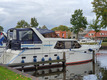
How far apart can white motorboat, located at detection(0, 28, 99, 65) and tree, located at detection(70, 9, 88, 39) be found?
45939 mm

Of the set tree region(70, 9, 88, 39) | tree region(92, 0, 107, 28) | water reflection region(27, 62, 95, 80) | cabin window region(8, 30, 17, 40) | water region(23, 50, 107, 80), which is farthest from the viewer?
tree region(70, 9, 88, 39)

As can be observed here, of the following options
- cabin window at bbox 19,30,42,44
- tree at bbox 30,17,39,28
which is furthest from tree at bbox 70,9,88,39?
cabin window at bbox 19,30,42,44

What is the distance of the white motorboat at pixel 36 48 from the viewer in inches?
698

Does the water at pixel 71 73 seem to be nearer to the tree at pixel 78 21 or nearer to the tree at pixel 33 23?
the tree at pixel 78 21

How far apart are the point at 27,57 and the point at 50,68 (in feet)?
11.2

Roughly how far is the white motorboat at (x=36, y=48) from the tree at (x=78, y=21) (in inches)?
1809

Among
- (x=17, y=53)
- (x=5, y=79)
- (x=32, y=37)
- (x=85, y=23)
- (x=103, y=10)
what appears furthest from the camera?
(x=85, y=23)

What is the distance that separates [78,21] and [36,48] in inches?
1965

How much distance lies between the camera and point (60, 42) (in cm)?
2052

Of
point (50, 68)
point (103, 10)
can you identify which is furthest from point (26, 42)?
point (103, 10)

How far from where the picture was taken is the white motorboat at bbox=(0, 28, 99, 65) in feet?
58.2

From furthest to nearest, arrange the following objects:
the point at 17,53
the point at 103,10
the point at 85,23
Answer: the point at 85,23, the point at 103,10, the point at 17,53

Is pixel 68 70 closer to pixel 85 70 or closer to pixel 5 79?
pixel 85 70

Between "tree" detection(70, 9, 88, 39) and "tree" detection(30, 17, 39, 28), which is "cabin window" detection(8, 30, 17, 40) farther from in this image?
"tree" detection(70, 9, 88, 39)
